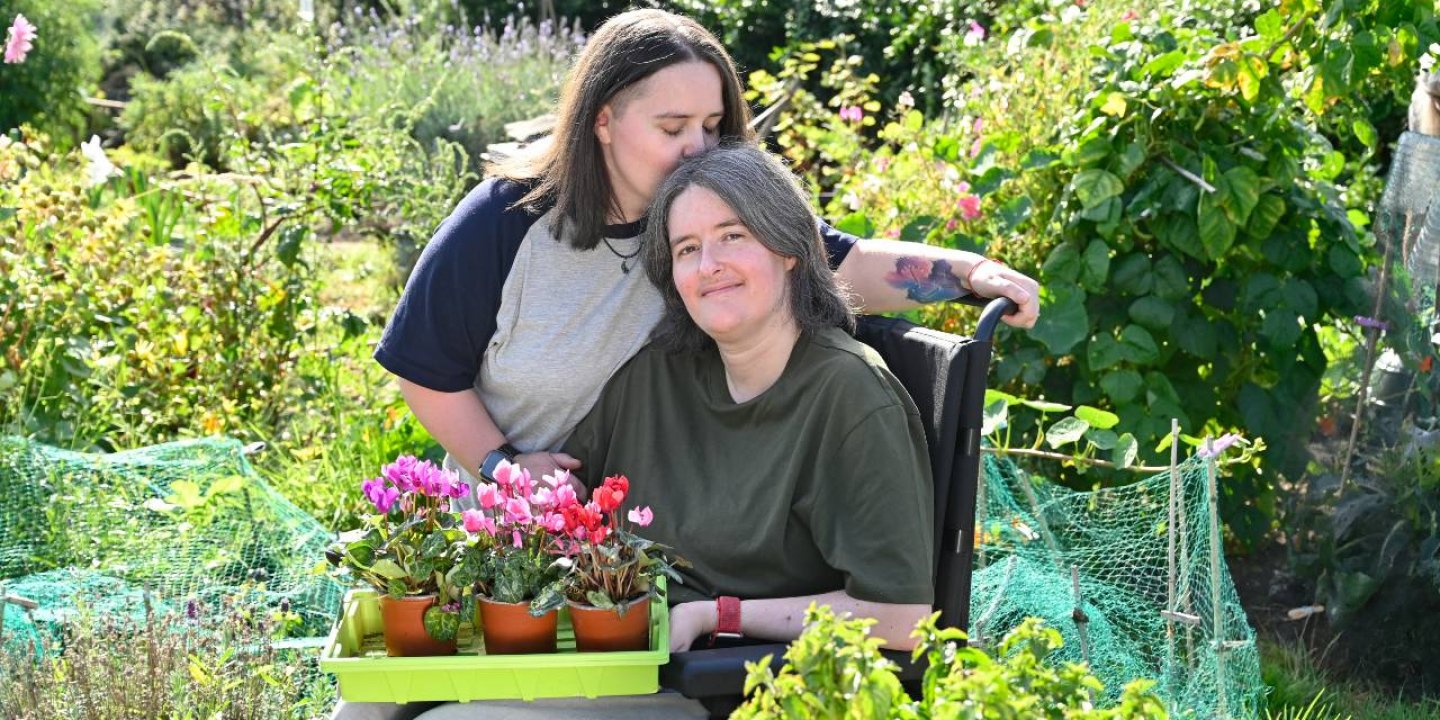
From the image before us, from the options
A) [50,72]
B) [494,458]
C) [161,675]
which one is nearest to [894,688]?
[494,458]

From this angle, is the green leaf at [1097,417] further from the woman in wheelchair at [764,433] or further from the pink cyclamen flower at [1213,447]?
the woman in wheelchair at [764,433]

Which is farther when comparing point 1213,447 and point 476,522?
point 1213,447

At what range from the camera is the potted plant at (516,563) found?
1.97 meters

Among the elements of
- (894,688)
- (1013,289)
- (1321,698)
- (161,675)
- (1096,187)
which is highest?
(1096,187)

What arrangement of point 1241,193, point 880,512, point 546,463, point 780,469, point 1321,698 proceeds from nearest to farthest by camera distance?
point 880,512 → point 780,469 → point 546,463 → point 1321,698 → point 1241,193

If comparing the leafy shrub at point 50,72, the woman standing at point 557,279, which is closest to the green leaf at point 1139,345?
the woman standing at point 557,279

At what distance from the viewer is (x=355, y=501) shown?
3.91 meters

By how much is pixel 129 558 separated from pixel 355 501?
0.60 metres

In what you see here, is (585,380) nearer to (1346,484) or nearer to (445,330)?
(445,330)

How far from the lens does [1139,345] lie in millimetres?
3617

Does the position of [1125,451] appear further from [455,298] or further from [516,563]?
[516,563]

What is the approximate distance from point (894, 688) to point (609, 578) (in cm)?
64

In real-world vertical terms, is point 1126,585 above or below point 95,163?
below

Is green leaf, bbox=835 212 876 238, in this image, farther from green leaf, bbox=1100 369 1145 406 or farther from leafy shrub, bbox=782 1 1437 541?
green leaf, bbox=1100 369 1145 406
